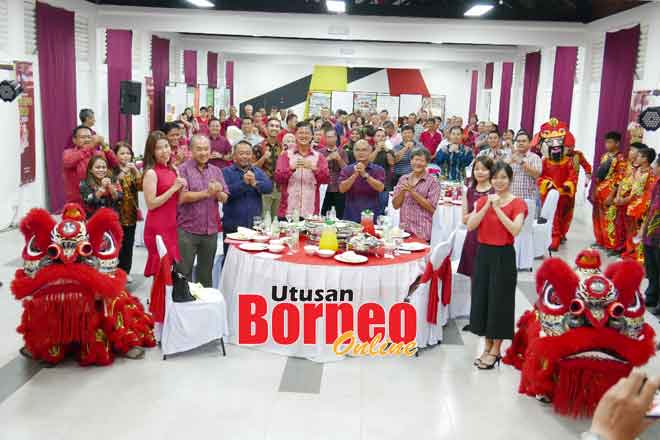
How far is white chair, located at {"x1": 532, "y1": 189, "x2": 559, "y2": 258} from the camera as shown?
7.48 metres

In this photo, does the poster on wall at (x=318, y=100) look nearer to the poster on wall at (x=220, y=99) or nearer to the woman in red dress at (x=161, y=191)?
the poster on wall at (x=220, y=99)

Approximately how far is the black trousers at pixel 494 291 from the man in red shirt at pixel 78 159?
3480 millimetres

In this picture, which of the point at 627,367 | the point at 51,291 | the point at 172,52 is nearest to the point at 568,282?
the point at 627,367

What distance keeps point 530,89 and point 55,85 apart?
9960mm

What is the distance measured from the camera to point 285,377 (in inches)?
167

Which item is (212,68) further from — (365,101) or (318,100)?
(365,101)

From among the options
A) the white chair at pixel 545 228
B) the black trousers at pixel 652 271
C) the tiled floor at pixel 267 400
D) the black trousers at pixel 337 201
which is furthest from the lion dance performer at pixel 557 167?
the tiled floor at pixel 267 400

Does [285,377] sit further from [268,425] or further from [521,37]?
[521,37]

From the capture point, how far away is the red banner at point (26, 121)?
8281mm

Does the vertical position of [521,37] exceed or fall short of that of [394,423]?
it exceeds it

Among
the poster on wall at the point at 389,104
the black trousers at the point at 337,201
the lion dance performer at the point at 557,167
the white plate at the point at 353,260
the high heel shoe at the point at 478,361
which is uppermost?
the poster on wall at the point at 389,104

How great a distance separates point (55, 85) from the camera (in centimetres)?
907

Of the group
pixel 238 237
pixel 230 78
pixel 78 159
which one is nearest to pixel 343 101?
pixel 230 78

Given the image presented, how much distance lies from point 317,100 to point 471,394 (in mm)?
19518
